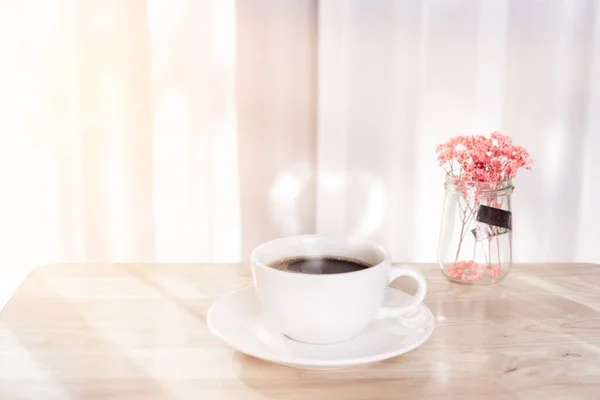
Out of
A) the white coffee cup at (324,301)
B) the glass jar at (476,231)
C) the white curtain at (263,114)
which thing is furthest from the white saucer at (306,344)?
the white curtain at (263,114)

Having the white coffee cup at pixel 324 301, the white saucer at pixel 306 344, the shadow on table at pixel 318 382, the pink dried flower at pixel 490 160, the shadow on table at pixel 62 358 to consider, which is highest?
the pink dried flower at pixel 490 160

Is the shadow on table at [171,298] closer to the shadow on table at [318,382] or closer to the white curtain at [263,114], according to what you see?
the shadow on table at [318,382]

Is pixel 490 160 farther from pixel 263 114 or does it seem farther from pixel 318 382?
pixel 263 114

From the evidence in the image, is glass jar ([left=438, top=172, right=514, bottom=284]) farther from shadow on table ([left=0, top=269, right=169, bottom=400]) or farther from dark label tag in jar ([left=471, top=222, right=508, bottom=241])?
shadow on table ([left=0, top=269, right=169, bottom=400])

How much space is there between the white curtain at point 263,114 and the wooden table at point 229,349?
437mm

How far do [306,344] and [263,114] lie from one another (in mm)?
740

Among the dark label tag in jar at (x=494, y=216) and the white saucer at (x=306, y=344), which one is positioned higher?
the dark label tag in jar at (x=494, y=216)

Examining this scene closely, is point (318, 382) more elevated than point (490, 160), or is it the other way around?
point (490, 160)

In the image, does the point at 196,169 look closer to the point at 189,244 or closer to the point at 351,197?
the point at 189,244

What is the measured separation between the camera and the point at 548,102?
1394mm

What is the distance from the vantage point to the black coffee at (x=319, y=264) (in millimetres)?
765

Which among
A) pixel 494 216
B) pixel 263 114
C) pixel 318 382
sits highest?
pixel 263 114

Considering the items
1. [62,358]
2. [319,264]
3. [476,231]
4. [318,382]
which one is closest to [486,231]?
[476,231]

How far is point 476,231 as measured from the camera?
36.5 inches
